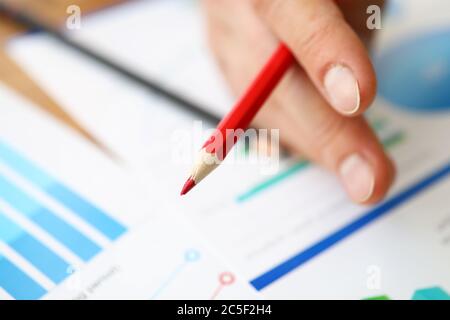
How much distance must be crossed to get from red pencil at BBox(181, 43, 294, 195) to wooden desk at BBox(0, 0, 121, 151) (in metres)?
0.13

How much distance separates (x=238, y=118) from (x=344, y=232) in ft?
0.36

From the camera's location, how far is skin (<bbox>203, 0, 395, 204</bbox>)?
1.08ft

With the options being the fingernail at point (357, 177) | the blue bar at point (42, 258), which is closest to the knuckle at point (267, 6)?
the fingernail at point (357, 177)

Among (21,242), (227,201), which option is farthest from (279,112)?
(21,242)

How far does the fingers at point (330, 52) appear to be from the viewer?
1.06 ft

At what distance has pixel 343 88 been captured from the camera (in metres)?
0.33

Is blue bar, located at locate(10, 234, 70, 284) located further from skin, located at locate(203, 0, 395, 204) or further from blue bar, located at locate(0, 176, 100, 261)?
skin, located at locate(203, 0, 395, 204)

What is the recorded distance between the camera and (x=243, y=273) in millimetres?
342

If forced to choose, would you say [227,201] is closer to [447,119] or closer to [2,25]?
[447,119]

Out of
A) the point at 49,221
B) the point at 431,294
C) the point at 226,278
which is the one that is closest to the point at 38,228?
the point at 49,221

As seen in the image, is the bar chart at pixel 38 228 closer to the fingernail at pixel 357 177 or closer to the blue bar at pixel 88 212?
the blue bar at pixel 88 212

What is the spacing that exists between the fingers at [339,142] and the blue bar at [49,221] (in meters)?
0.17

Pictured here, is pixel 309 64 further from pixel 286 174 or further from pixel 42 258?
pixel 42 258
